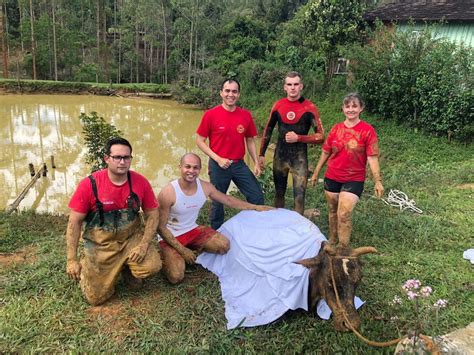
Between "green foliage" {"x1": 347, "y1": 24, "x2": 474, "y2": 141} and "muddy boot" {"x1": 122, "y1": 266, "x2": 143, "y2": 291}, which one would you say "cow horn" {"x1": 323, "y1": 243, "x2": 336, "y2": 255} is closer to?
"muddy boot" {"x1": 122, "y1": 266, "x2": 143, "y2": 291}

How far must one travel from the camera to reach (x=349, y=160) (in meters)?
3.90

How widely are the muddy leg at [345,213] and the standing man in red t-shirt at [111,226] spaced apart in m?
1.95

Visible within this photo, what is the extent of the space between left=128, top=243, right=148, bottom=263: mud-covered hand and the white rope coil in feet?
14.1

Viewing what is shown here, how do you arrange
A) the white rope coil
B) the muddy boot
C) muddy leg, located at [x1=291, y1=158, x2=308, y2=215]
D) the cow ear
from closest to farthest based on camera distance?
the cow ear → the muddy boot → muddy leg, located at [x1=291, y1=158, x2=308, y2=215] → the white rope coil

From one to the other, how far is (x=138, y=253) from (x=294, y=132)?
7.65ft

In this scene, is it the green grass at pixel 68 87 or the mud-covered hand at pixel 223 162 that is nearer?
the mud-covered hand at pixel 223 162

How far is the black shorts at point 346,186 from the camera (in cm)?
391

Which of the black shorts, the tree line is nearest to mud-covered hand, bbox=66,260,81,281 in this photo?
the black shorts

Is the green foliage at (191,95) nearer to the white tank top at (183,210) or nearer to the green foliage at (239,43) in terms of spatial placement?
the green foliage at (239,43)

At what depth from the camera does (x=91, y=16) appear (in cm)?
3544

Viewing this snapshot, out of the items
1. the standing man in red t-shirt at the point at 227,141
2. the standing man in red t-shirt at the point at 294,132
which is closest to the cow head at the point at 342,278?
the standing man in red t-shirt at the point at 227,141

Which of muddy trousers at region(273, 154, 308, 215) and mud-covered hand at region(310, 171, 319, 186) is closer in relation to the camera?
mud-covered hand at region(310, 171, 319, 186)

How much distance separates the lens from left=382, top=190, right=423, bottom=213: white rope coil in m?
5.83

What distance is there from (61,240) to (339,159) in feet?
12.0
